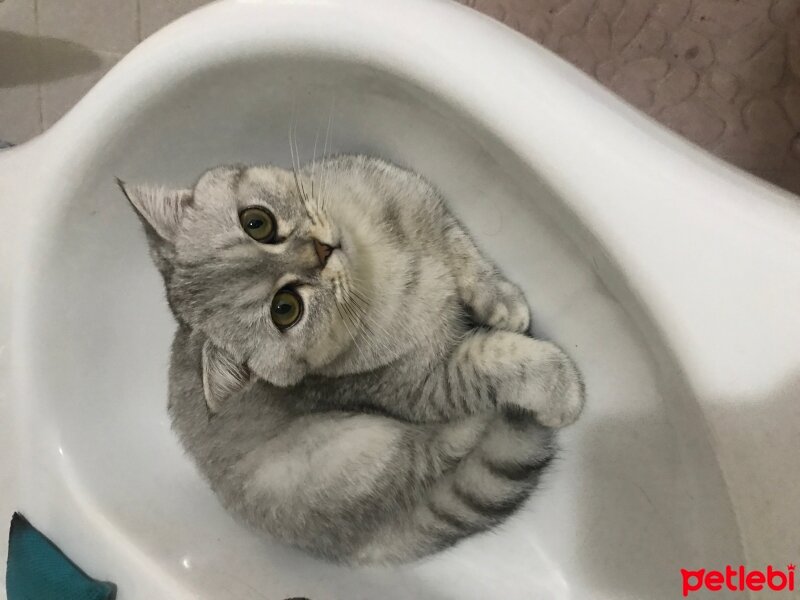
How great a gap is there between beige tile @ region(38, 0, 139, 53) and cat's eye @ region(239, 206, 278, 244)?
0.98m

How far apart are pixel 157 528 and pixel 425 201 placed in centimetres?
65

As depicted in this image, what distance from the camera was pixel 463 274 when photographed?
99 centimetres

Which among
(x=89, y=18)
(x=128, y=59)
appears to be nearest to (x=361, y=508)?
(x=128, y=59)

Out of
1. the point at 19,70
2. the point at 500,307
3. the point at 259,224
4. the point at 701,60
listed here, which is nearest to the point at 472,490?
the point at 500,307

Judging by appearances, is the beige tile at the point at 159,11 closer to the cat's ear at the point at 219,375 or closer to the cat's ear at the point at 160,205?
the cat's ear at the point at 160,205

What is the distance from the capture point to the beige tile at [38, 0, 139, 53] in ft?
5.10

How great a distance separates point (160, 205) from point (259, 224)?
0.41 feet

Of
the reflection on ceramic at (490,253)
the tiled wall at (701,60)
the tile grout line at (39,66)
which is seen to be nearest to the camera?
the reflection on ceramic at (490,253)

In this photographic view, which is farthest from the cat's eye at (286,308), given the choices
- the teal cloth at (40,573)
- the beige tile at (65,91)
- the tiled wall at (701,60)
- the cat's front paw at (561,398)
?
the beige tile at (65,91)

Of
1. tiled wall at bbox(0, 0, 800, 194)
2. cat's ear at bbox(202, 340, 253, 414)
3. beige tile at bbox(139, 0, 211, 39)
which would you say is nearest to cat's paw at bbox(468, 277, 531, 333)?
cat's ear at bbox(202, 340, 253, 414)

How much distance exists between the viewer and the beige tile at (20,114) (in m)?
1.63

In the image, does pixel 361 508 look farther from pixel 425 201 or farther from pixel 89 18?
A: pixel 89 18

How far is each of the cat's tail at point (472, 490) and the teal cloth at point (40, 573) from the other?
40cm

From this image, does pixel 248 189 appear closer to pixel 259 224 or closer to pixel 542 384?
pixel 259 224
